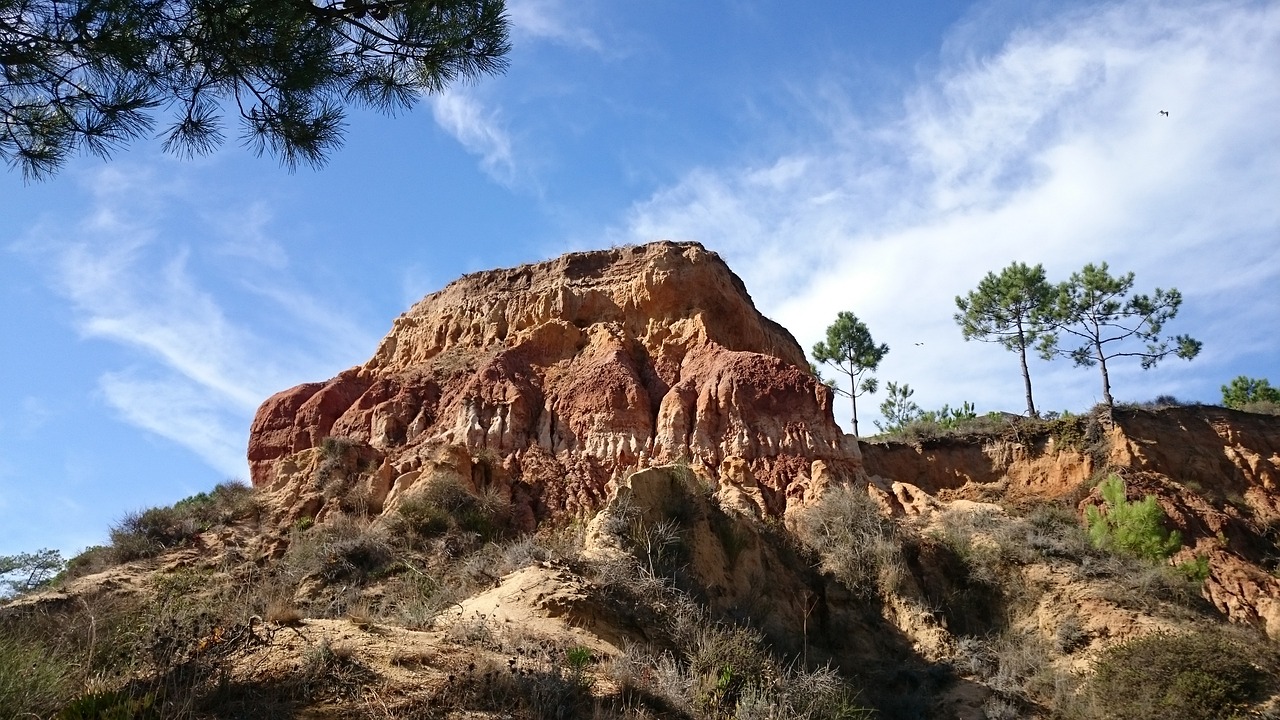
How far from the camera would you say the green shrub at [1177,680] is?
15.0m

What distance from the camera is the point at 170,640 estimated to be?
7.64 metres

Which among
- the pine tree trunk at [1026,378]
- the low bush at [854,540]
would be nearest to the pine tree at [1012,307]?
the pine tree trunk at [1026,378]

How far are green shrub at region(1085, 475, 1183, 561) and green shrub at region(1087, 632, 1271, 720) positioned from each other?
6342 mm

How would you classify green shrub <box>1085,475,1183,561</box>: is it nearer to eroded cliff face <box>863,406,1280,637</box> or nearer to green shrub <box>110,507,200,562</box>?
eroded cliff face <box>863,406,1280,637</box>

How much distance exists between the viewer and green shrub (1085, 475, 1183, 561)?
23125mm

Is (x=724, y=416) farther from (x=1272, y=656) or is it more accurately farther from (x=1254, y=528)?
(x=1254, y=528)

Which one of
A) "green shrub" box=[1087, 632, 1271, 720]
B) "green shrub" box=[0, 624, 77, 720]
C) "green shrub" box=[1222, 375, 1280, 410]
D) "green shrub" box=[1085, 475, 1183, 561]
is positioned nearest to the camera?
"green shrub" box=[0, 624, 77, 720]

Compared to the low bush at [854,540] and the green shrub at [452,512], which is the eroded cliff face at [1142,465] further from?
the green shrub at [452,512]

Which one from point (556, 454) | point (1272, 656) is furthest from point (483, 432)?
point (1272, 656)

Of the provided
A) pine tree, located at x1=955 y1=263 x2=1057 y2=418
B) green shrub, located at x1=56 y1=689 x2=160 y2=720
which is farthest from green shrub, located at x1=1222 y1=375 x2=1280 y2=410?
green shrub, located at x1=56 y1=689 x2=160 y2=720

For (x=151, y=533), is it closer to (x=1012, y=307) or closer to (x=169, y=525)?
(x=169, y=525)

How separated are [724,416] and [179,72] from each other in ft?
57.5

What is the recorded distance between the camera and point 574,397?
86.7 feet

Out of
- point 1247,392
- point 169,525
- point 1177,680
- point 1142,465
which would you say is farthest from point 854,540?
point 1247,392
